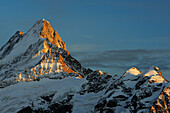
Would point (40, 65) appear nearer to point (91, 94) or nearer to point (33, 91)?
point (33, 91)

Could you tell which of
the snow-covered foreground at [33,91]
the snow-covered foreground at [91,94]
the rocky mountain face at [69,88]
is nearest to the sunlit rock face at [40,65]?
the rocky mountain face at [69,88]

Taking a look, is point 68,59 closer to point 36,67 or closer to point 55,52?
point 55,52

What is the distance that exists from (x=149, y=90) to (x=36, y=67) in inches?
3212

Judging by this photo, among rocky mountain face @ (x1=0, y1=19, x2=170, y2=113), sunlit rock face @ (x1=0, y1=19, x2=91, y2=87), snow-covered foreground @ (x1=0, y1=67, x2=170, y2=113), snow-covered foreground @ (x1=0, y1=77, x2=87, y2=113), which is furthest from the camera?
sunlit rock face @ (x1=0, y1=19, x2=91, y2=87)

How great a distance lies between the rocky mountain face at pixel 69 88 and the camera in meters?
99.0

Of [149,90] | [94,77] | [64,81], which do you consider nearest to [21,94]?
[64,81]

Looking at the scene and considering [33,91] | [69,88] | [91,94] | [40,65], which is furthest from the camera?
[40,65]

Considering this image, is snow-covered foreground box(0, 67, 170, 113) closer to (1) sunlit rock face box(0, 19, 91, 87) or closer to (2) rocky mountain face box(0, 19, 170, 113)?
(2) rocky mountain face box(0, 19, 170, 113)

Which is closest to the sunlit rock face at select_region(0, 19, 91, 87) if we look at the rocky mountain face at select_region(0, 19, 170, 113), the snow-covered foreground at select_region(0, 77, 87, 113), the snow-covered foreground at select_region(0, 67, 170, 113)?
the rocky mountain face at select_region(0, 19, 170, 113)

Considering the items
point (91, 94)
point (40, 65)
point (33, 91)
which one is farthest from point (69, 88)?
point (40, 65)

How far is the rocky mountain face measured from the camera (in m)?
99.0

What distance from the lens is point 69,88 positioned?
136 meters

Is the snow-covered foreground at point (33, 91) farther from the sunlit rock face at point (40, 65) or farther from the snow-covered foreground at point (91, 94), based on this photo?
the sunlit rock face at point (40, 65)

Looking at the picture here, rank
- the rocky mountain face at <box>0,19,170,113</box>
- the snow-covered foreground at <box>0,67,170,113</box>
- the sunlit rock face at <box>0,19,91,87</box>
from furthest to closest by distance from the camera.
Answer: the sunlit rock face at <box>0,19,91,87</box>
the rocky mountain face at <box>0,19,170,113</box>
the snow-covered foreground at <box>0,67,170,113</box>
